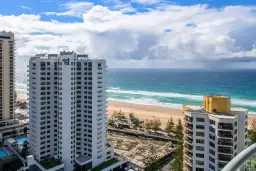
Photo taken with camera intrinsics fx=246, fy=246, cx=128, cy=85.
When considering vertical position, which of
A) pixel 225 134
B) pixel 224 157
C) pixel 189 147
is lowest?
pixel 224 157

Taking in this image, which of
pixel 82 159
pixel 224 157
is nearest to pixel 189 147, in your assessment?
pixel 224 157

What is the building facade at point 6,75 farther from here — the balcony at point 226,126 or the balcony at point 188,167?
the balcony at point 226,126

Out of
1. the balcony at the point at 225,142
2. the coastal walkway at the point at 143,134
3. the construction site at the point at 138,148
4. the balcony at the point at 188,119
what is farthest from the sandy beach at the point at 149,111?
the balcony at the point at 225,142

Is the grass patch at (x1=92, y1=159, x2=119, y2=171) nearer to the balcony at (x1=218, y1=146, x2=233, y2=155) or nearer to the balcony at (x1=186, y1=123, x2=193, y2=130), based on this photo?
the balcony at (x1=186, y1=123, x2=193, y2=130)

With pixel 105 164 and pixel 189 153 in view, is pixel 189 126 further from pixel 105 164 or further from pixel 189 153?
pixel 105 164

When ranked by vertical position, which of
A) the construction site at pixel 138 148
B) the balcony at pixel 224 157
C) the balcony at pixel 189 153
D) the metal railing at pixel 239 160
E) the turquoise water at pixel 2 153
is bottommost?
the construction site at pixel 138 148
